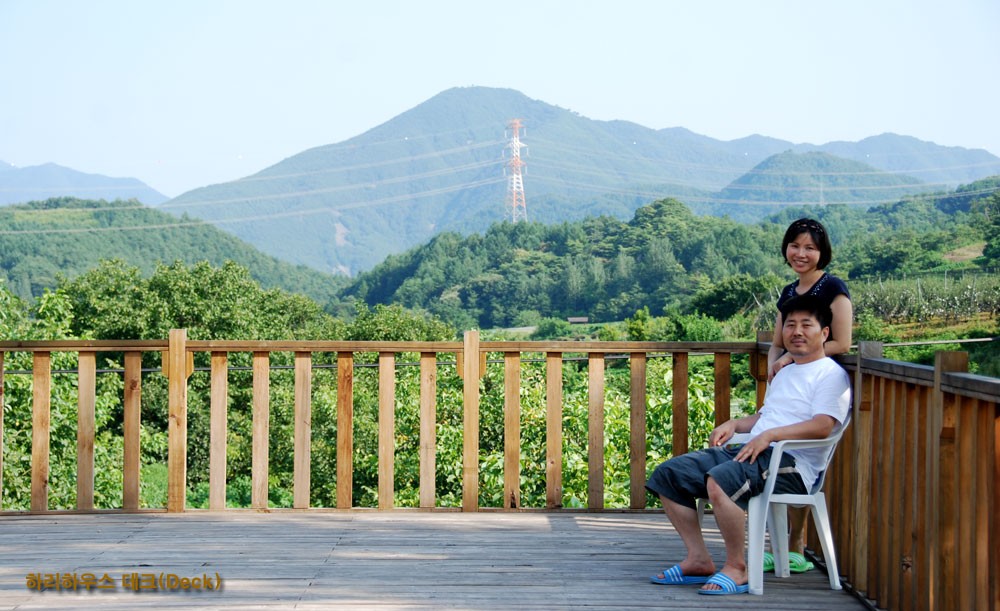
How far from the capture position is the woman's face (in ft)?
9.53

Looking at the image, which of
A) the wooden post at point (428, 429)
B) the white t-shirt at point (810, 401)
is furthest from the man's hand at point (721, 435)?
the wooden post at point (428, 429)

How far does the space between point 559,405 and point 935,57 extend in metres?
86.9

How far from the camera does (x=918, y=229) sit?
48.4 meters

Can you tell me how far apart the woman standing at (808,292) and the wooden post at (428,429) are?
5.16ft

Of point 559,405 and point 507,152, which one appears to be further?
point 507,152

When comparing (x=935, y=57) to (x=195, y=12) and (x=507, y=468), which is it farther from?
(x=507, y=468)

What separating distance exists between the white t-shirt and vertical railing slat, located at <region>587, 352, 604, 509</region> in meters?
1.26

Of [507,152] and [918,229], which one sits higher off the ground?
[507,152]

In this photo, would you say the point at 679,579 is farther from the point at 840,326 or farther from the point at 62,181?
the point at 62,181

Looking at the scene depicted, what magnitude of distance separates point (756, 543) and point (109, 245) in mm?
59593

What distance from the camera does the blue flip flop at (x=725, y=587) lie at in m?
2.65

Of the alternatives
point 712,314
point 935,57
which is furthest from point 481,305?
point 935,57

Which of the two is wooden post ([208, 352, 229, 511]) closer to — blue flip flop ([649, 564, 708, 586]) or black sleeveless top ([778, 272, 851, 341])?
blue flip flop ([649, 564, 708, 586])

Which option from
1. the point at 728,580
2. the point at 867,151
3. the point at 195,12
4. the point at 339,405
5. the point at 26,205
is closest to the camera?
the point at 728,580
